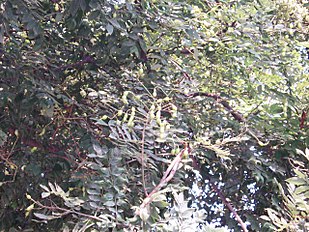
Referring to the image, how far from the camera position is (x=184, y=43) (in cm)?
177

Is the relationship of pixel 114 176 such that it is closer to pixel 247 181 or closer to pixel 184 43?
pixel 184 43

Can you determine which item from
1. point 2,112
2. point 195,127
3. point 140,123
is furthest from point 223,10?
point 2,112

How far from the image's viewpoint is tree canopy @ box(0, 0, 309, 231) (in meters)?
1.69

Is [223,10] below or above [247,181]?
above

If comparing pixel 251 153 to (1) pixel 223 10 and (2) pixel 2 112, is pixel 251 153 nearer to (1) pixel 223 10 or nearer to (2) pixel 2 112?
(1) pixel 223 10

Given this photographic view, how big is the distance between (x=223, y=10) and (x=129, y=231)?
1002mm

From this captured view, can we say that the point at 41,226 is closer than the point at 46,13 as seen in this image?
No

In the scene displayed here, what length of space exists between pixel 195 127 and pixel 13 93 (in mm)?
688

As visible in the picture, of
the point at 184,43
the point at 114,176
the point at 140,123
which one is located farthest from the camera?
the point at 184,43

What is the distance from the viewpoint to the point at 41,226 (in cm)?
199

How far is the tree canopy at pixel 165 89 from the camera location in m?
1.69

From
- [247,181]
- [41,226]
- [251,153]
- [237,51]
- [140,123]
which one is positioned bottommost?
[41,226]

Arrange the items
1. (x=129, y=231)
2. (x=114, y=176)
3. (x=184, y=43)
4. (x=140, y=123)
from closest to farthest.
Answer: (x=129, y=231)
(x=114, y=176)
(x=140, y=123)
(x=184, y=43)

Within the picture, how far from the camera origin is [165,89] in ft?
5.63
